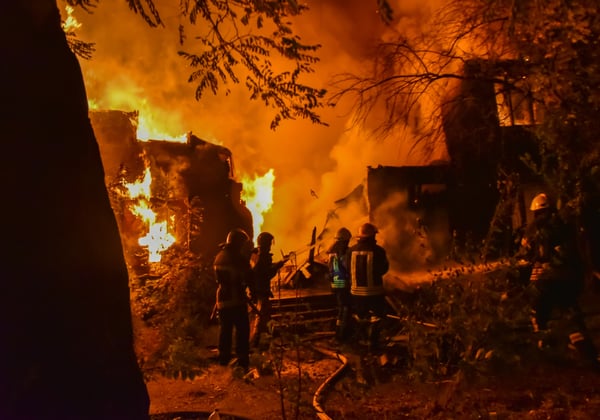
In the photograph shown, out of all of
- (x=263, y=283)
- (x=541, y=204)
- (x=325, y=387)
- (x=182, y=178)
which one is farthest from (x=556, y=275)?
(x=182, y=178)

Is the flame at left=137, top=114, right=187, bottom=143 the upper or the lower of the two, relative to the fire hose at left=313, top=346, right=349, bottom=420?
upper

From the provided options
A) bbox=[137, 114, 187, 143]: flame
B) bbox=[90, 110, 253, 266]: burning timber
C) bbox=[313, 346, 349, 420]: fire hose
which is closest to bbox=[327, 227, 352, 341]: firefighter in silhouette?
bbox=[313, 346, 349, 420]: fire hose

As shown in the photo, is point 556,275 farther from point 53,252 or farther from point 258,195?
point 258,195

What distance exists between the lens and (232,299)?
7359 mm

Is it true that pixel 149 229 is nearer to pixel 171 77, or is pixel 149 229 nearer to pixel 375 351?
pixel 375 351

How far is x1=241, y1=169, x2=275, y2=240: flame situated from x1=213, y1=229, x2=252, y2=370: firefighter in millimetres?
17884

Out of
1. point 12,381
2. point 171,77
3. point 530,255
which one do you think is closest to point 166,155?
point 530,255

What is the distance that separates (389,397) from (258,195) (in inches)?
866

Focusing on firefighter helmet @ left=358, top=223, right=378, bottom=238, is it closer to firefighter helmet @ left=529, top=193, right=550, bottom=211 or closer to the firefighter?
the firefighter

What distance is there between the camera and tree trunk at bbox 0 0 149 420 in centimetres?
263

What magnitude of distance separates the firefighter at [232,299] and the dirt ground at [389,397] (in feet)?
2.18

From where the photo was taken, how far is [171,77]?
1287 inches

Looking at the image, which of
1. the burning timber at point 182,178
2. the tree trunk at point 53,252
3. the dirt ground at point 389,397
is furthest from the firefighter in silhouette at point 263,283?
the burning timber at point 182,178

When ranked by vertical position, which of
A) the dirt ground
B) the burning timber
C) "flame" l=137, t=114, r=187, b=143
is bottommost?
the dirt ground
